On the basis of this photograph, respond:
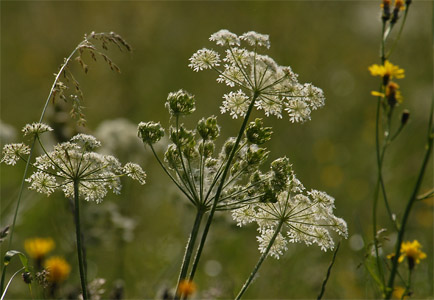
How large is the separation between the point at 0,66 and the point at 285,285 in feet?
30.3

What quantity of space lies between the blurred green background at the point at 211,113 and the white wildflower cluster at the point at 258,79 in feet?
6.71

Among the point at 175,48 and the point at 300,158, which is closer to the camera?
the point at 300,158

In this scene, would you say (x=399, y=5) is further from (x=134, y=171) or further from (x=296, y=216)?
(x=134, y=171)

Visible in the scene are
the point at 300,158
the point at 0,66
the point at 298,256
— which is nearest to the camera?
the point at 298,256

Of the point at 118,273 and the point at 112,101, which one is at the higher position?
the point at 112,101

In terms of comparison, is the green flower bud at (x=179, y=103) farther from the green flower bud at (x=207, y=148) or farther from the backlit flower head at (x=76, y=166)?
the backlit flower head at (x=76, y=166)

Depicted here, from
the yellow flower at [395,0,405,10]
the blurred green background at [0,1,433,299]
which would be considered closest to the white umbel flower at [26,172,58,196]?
the blurred green background at [0,1,433,299]

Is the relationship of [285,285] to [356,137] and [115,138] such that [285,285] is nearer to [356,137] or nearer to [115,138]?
[115,138]

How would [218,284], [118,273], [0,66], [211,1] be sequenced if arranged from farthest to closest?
1. [211,1]
2. [0,66]
3. [118,273]
4. [218,284]

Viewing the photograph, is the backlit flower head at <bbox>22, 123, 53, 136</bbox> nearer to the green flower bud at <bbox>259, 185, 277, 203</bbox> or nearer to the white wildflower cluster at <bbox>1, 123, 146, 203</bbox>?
the white wildflower cluster at <bbox>1, 123, 146, 203</bbox>

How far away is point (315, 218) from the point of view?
121 inches

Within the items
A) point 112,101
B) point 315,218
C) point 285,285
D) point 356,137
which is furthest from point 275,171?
point 356,137

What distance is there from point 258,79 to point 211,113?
727 cm

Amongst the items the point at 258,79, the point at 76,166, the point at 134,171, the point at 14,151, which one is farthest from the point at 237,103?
the point at 14,151
